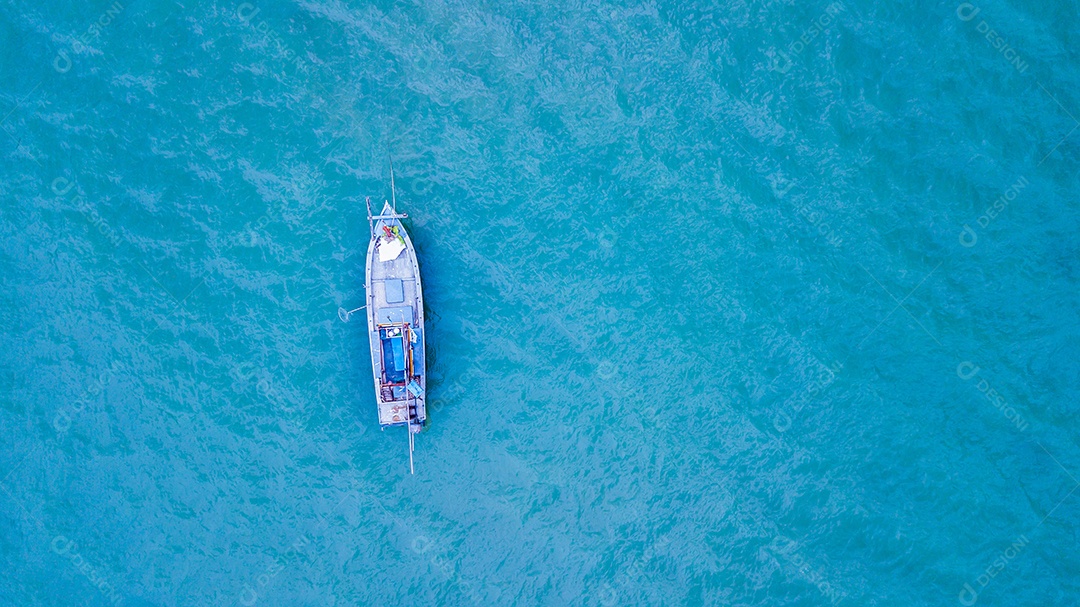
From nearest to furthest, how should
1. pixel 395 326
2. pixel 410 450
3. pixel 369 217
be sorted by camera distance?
pixel 369 217 < pixel 395 326 < pixel 410 450

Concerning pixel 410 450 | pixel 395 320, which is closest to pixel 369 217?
pixel 395 320

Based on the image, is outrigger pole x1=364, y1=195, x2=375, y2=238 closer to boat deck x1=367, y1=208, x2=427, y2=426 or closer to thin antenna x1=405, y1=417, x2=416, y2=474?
boat deck x1=367, y1=208, x2=427, y2=426

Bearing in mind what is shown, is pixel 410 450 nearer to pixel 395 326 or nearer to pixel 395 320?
pixel 395 326

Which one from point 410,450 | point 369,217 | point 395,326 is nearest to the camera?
point 369,217

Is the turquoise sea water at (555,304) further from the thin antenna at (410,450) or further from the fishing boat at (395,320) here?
the fishing boat at (395,320)

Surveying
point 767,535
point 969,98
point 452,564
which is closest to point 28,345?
point 452,564

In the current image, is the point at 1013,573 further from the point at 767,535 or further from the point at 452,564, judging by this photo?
the point at 452,564

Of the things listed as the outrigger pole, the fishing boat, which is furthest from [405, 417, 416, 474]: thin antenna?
the outrigger pole
